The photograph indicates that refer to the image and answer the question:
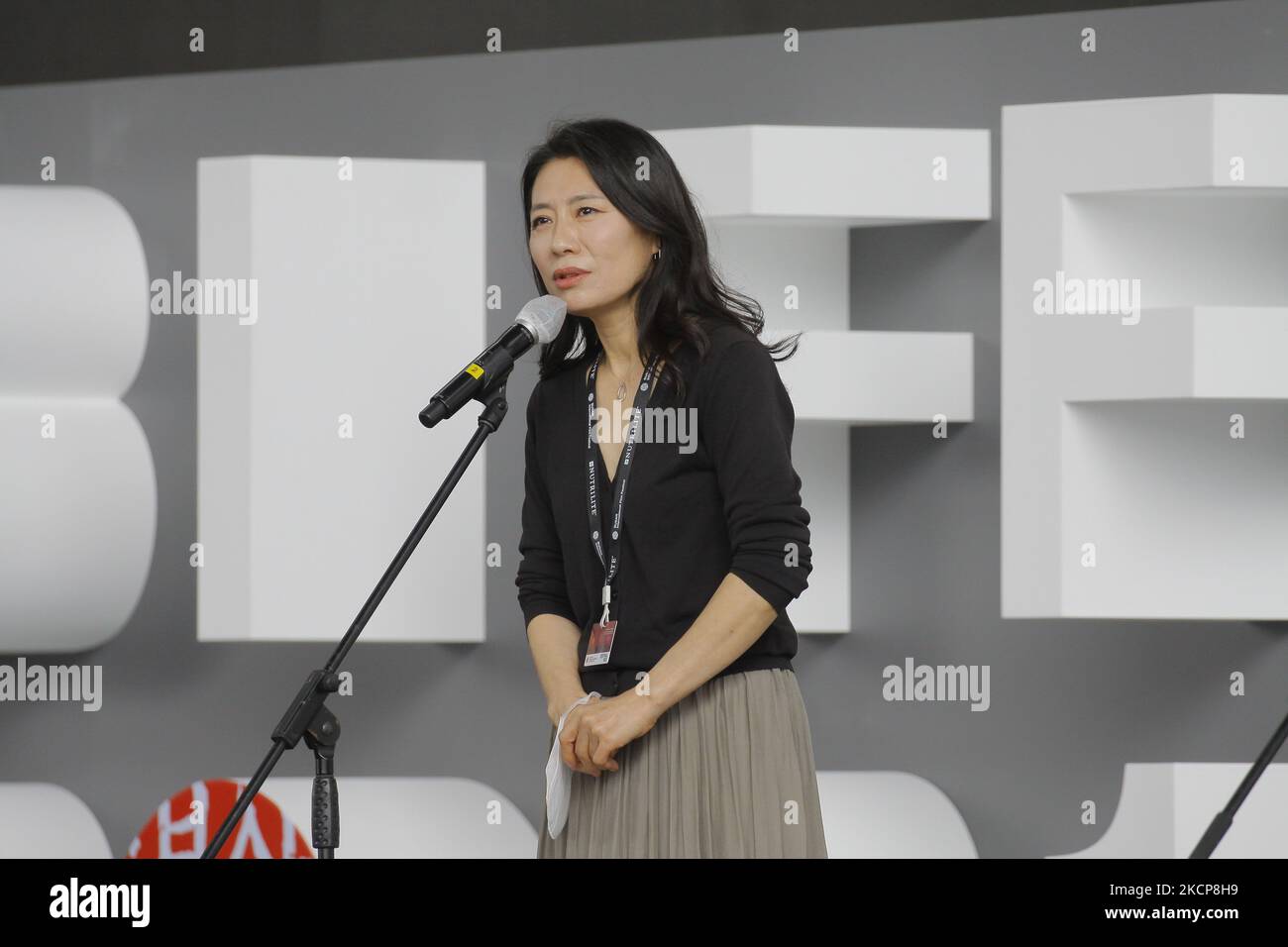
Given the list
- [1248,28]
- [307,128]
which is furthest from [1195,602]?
[307,128]

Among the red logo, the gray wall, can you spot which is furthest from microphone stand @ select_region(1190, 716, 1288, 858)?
the red logo

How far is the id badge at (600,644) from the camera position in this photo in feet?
5.58

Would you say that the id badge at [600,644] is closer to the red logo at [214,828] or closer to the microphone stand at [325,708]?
the microphone stand at [325,708]

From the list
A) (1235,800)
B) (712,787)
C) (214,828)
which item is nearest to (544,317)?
(712,787)

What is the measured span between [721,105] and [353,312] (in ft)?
3.19

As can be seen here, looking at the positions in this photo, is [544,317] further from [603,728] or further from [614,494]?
[603,728]

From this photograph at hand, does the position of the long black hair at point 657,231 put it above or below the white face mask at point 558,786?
above

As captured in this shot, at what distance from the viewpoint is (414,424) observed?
293cm

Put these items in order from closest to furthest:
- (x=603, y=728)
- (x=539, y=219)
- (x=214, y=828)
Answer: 1. (x=603, y=728)
2. (x=539, y=219)
3. (x=214, y=828)

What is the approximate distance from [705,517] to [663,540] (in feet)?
0.21

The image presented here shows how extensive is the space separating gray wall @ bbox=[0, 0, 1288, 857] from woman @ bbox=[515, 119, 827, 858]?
119 centimetres

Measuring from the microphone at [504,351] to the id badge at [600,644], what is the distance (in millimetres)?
336

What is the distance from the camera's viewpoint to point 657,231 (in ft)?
5.99

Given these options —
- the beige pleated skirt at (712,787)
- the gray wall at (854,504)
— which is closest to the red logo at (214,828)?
the gray wall at (854,504)
